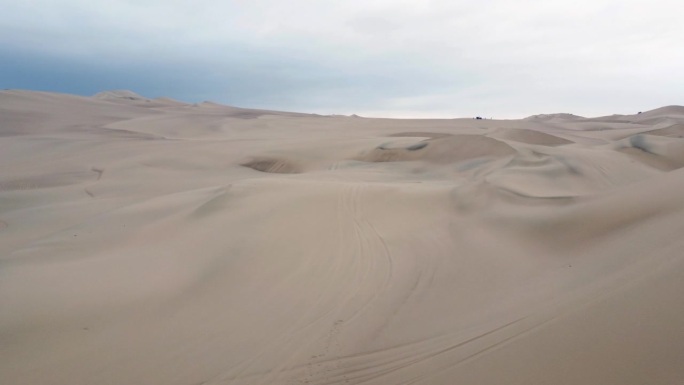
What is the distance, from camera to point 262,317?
3967mm

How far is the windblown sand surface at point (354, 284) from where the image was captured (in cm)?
307

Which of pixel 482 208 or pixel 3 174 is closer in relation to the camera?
pixel 482 208

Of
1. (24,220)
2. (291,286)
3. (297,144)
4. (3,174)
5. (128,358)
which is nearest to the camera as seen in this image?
(128,358)

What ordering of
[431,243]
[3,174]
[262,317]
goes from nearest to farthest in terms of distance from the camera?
[262,317]
[431,243]
[3,174]

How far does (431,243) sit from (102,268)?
3.09m

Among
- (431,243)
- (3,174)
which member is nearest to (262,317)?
(431,243)

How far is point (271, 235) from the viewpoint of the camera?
5.68m

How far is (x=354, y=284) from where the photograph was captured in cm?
456

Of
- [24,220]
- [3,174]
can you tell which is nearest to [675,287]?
[24,220]

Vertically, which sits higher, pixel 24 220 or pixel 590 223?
pixel 590 223

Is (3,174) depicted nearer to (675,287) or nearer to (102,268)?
(102,268)

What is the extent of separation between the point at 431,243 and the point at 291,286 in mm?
1651

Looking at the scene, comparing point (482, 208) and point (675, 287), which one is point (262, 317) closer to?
point (675, 287)

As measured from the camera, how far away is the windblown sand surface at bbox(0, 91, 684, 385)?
3072 mm
